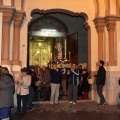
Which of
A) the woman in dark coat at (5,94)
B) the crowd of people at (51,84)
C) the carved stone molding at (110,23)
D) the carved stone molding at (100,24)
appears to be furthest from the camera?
the carved stone molding at (100,24)

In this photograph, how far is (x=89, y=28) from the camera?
1009cm

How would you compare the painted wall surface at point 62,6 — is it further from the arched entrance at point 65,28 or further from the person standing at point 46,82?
the arched entrance at point 65,28

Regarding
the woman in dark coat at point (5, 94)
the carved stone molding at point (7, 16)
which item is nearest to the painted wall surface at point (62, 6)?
the carved stone molding at point (7, 16)

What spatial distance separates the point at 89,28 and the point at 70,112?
4095 millimetres

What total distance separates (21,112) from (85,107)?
2346 millimetres

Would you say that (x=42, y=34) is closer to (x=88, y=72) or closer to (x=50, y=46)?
(x=50, y=46)

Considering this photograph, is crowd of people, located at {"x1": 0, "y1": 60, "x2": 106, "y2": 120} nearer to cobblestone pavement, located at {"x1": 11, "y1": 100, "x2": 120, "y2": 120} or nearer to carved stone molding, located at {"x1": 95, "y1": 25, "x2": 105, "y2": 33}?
cobblestone pavement, located at {"x1": 11, "y1": 100, "x2": 120, "y2": 120}

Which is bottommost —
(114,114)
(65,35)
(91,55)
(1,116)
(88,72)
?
(114,114)

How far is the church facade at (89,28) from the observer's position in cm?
839

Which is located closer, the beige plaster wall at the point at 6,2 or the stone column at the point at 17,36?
the beige plaster wall at the point at 6,2

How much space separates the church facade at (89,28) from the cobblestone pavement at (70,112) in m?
1.13

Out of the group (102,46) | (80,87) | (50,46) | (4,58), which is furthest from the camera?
(50,46)

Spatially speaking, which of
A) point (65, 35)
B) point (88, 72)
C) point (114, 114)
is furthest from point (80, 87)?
point (65, 35)

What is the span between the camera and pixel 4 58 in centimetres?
830
